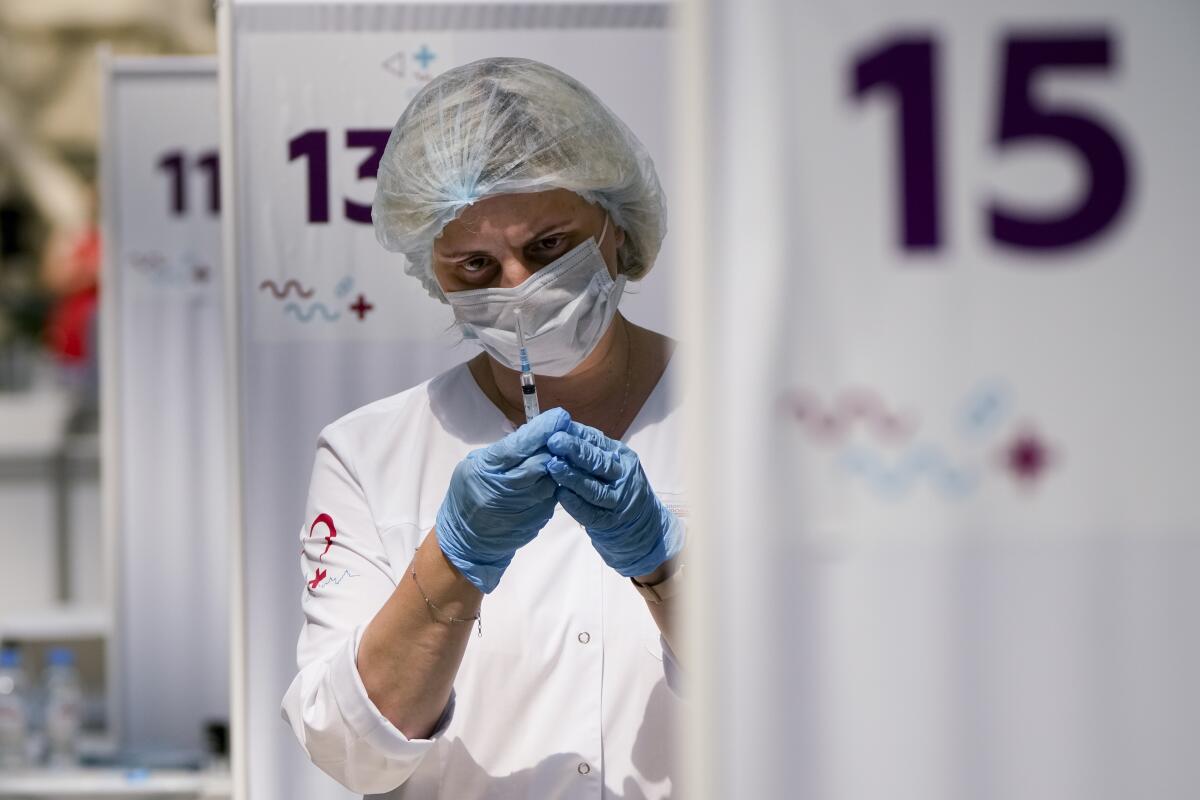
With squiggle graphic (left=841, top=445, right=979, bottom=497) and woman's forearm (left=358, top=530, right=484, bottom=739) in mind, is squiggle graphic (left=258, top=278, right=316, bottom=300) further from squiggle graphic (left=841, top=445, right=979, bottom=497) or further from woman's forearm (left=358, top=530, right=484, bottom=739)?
squiggle graphic (left=841, top=445, right=979, bottom=497)

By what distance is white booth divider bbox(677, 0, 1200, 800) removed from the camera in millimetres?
1079

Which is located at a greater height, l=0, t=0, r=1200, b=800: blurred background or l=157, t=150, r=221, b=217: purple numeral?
l=157, t=150, r=221, b=217: purple numeral

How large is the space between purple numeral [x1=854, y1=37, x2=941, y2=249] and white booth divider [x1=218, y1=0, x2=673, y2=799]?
901 mm

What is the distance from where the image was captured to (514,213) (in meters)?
1.76

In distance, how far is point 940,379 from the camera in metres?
1.09

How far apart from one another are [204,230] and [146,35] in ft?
28.8

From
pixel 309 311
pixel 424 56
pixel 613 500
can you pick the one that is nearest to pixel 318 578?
pixel 309 311

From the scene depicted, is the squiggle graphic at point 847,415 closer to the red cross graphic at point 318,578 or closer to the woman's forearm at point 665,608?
the woman's forearm at point 665,608

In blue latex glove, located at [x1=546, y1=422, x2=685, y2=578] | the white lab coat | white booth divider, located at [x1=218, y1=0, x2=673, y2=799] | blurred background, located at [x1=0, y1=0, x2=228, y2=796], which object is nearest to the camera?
blue latex glove, located at [x1=546, y1=422, x2=685, y2=578]

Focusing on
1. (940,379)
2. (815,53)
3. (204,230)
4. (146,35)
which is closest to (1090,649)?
(940,379)

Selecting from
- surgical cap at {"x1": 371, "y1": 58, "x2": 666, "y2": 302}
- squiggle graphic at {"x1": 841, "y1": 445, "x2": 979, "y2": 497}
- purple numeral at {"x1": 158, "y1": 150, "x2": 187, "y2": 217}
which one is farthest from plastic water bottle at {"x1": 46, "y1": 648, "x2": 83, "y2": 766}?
squiggle graphic at {"x1": 841, "y1": 445, "x2": 979, "y2": 497}

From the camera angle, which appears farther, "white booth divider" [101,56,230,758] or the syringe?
"white booth divider" [101,56,230,758]

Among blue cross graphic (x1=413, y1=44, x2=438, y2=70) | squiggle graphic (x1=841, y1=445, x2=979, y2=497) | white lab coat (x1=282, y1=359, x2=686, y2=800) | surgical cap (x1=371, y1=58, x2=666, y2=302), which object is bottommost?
white lab coat (x1=282, y1=359, x2=686, y2=800)

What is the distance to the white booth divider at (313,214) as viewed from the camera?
1958mm
